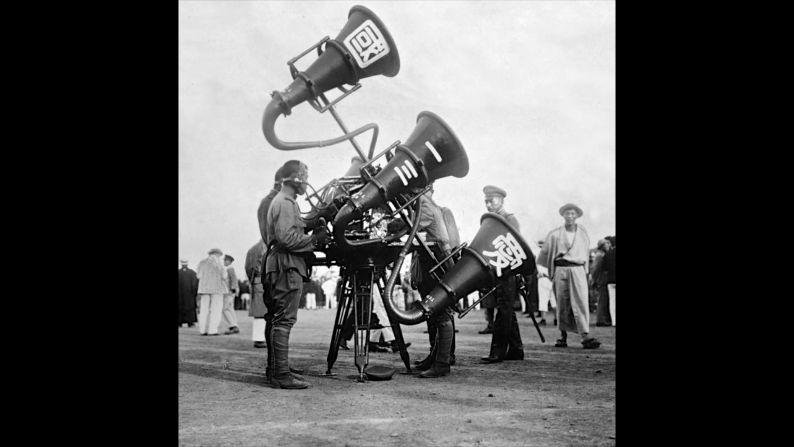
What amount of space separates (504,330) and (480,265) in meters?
1.12

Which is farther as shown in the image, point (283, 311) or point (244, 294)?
point (244, 294)

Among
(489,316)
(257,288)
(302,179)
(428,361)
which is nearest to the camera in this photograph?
(302,179)

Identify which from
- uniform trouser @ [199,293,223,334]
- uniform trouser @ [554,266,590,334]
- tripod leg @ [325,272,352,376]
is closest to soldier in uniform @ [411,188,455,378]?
tripod leg @ [325,272,352,376]

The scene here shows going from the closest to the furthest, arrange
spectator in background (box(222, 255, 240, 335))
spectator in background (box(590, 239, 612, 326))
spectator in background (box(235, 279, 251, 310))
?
spectator in background (box(222, 255, 240, 335)) → spectator in background (box(590, 239, 612, 326)) → spectator in background (box(235, 279, 251, 310))

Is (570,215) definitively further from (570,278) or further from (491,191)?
(570,278)

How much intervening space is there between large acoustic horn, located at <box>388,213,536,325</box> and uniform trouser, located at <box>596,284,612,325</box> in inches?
154

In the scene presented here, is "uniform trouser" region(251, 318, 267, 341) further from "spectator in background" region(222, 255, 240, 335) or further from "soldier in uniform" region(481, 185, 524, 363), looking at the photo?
"soldier in uniform" region(481, 185, 524, 363)

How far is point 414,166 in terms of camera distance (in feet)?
16.0

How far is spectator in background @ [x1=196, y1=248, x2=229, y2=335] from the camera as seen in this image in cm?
579

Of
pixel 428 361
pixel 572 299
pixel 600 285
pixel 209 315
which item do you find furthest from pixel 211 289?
pixel 600 285

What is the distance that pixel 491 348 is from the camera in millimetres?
5832
